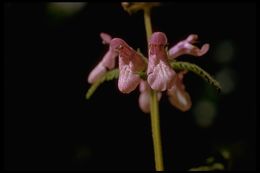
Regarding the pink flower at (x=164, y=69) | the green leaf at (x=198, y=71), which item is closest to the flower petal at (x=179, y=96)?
the pink flower at (x=164, y=69)

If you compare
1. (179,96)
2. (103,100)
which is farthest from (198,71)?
(103,100)

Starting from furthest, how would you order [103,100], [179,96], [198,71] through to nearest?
1. [103,100]
2. [179,96]
3. [198,71]

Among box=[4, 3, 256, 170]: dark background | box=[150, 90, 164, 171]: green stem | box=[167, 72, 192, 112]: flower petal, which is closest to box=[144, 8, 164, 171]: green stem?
box=[150, 90, 164, 171]: green stem

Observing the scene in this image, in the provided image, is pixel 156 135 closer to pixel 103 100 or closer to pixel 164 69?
pixel 164 69

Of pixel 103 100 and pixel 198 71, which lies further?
pixel 103 100

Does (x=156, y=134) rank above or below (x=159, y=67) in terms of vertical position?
below

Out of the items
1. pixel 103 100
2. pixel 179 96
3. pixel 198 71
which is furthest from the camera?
pixel 103 100

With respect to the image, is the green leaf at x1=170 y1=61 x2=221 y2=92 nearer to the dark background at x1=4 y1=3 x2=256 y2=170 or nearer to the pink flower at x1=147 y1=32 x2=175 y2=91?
the pink flower at x1=147 y1=32 x2=175 y2=91

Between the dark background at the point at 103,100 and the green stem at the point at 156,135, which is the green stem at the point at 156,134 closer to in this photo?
the green stem at the point at 156,135
